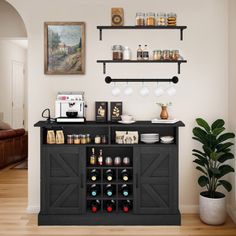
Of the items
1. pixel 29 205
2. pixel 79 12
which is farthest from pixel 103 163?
pixel 79 12

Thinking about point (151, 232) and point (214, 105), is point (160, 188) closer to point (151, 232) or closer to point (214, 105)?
point (151, 232)

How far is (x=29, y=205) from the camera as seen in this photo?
4.30 metres

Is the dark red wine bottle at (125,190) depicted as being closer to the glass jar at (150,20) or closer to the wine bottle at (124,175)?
the wine bottle at (124,175)

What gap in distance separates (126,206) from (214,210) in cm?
91

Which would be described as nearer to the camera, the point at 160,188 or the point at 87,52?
the point at 160,188

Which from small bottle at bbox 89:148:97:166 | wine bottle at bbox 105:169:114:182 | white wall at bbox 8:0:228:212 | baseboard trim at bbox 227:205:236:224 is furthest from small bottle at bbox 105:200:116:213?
baseboard trim at bbox 227:205:236:224

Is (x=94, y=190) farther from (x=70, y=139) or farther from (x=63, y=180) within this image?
(x=70, y=139)

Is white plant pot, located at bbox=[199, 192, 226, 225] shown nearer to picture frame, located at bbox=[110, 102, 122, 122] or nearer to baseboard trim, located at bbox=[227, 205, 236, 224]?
baseboard trim, located at bbox=[227, 205, 236, 224]

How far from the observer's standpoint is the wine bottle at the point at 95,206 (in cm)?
393

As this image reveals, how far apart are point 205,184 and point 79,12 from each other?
234 cm

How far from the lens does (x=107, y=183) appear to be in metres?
3.91

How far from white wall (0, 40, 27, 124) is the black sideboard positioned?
188 inches

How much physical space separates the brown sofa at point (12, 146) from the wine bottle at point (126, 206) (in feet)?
11.4

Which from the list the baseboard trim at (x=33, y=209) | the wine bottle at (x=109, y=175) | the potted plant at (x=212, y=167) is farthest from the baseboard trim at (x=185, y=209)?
the wine bottle at (x=109, y=175)
